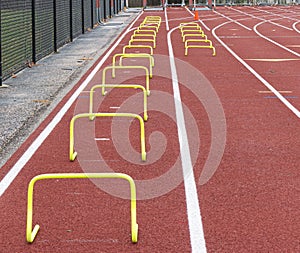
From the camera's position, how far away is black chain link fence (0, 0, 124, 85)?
1845 cm

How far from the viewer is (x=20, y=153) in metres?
9.99

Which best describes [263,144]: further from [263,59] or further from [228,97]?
[263,59]

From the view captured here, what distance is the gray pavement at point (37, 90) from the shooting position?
11.3 metres

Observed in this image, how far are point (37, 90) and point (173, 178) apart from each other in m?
7.34

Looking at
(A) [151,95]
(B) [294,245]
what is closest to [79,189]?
(B) [294,245]

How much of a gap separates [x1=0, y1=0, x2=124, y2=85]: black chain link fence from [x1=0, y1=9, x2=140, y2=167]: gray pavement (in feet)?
1.08

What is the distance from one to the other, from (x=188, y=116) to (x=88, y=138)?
7.66ft

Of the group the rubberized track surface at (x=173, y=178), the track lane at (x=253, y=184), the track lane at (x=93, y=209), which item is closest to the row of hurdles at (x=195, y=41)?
the rubberized track surface at (x=173, y=178)

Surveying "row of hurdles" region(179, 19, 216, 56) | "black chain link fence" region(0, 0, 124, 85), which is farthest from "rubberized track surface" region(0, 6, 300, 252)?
"row of hurdles" region(179, 19, 216, 56)

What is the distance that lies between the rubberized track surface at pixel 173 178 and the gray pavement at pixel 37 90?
294 mm

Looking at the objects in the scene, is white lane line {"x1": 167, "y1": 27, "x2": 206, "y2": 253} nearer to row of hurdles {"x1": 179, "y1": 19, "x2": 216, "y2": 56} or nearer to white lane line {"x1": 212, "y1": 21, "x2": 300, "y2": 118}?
white lane line {"x1": 212, "y1": 21, "x2": 300, "y2": 118}

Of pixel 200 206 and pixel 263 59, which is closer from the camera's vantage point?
pixel 200 206

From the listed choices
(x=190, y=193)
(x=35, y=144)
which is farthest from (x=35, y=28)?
(x=190, y=193)

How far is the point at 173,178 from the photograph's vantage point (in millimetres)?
Answer: 8734
